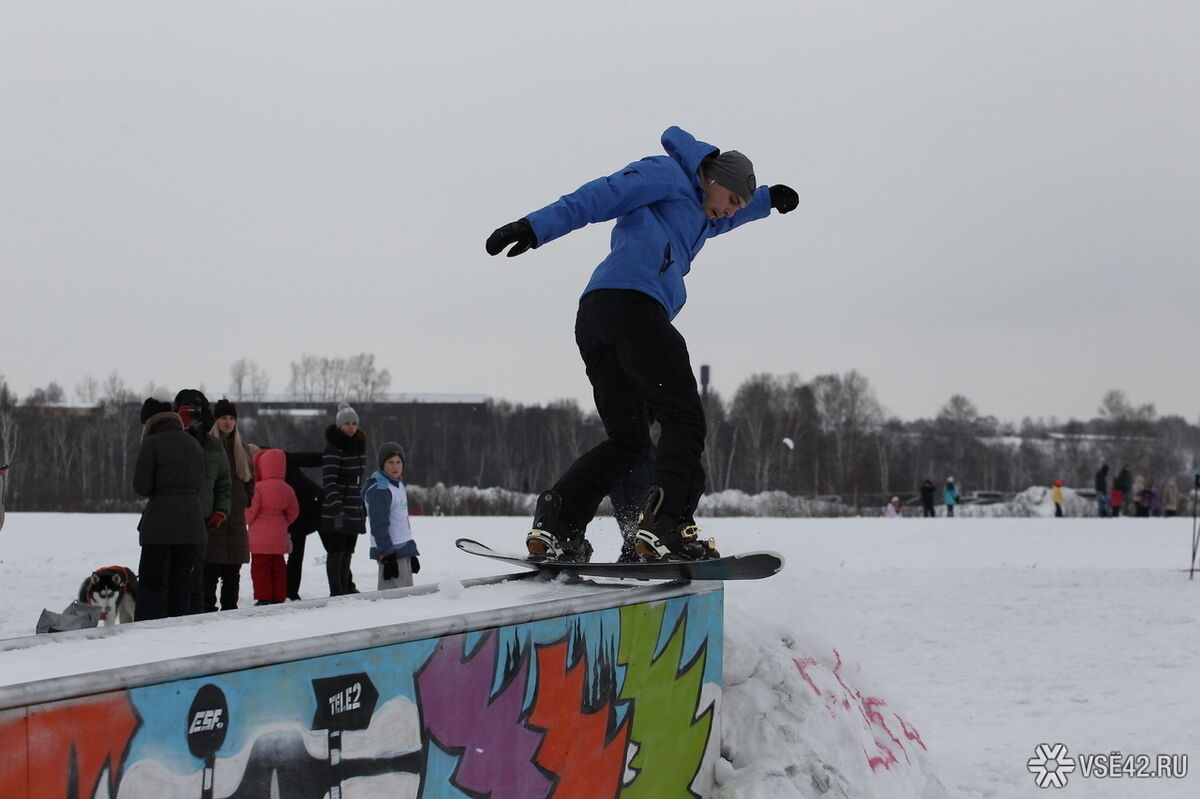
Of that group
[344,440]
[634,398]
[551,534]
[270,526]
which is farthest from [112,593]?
[634,398]

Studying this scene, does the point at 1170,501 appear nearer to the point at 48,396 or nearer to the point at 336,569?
the point at 336,569

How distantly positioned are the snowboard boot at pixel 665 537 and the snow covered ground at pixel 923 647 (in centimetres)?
51

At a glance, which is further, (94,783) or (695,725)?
(695,725)

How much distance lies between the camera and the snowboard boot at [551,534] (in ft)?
12.7

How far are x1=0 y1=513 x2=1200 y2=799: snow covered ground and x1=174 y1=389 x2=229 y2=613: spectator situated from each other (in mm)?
2472

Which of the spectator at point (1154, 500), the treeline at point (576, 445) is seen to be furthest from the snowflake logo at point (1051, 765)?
the treeline at point (576, 445)

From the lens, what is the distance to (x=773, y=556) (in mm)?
3475

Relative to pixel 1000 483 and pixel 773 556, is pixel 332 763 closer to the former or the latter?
pixel 773 556

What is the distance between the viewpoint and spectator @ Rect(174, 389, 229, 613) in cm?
613

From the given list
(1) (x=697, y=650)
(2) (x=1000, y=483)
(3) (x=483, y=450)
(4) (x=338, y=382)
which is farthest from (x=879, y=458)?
(1) (x=697, y=650)

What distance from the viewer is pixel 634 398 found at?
4035 millimetres

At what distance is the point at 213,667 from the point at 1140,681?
6943mm

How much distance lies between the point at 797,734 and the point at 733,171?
85.4 inches

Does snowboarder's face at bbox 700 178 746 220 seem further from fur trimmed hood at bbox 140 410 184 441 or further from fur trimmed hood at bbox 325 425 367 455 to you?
fur trimmed hood at bbox 325 425 367 455
